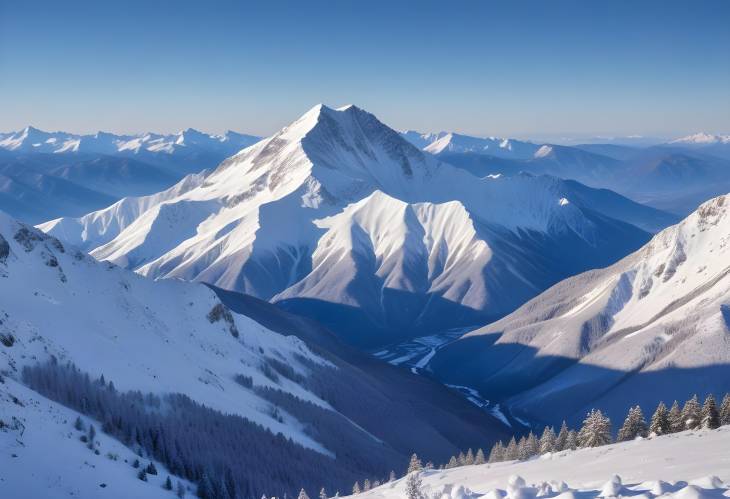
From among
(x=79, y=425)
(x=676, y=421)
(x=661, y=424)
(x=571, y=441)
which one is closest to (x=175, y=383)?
(x=79, y=425)

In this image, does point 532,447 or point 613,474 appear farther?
point 532,447

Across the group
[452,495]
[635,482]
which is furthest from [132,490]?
[635,482]

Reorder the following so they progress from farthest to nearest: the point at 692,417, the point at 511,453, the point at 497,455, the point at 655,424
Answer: the point at 497,455, the point at 511,453, the point at 655,424, the point at 692,417

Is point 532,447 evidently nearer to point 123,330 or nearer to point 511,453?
point 511,453

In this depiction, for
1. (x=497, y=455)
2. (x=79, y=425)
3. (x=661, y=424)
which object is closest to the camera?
(x=79, y=425)

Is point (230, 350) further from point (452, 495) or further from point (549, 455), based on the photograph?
point (452, 495)

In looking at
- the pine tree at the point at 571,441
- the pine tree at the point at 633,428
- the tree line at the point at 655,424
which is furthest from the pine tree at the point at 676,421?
the pine tree at the point at 571,441

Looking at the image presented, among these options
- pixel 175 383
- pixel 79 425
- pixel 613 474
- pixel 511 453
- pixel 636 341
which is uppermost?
pixel 613 474

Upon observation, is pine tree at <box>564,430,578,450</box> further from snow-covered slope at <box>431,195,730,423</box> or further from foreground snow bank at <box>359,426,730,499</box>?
snow-covered slope at <box>431,195,730,423</box>
